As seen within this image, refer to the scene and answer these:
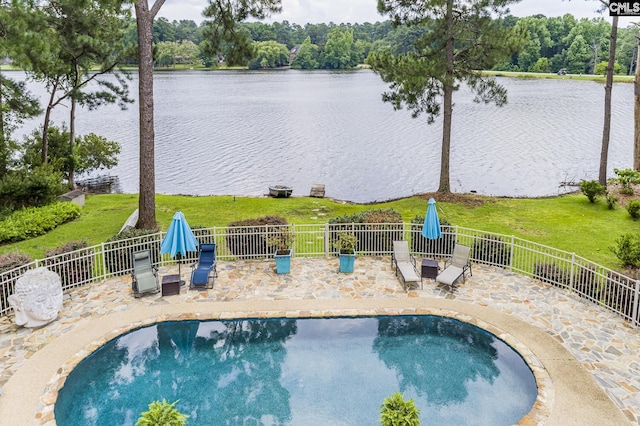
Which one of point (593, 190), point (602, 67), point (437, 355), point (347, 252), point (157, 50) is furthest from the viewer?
point (602, 67)

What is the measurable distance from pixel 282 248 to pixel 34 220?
11898 millimetres

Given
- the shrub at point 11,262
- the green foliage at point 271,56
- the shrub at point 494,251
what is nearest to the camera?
the shrub at point 11,262

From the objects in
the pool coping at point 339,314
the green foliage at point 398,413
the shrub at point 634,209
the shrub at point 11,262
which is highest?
the shrub at point 634,209

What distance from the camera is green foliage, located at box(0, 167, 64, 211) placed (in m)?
22.5

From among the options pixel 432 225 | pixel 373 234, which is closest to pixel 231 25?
pixel 373 234

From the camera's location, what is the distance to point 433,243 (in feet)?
55.3

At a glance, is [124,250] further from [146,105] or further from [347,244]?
[347,244]

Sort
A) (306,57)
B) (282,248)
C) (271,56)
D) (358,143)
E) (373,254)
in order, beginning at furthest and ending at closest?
(306,57), (271,56), (358,143), (373,254), (282,248)

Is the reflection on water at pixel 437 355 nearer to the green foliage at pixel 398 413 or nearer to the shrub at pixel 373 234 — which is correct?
the green foliage at pixel 398 413

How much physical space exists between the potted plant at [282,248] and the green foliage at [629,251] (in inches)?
401

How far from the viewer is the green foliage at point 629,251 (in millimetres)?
15531

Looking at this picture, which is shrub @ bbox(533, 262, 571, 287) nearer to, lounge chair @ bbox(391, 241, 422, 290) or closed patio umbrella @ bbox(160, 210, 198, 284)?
lounge chair @ bbox(391, 241, 422, 290)

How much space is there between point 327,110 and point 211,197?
1568 inches

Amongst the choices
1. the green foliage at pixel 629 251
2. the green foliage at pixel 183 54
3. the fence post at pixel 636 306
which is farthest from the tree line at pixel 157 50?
the green foliage at pixel 183 54
